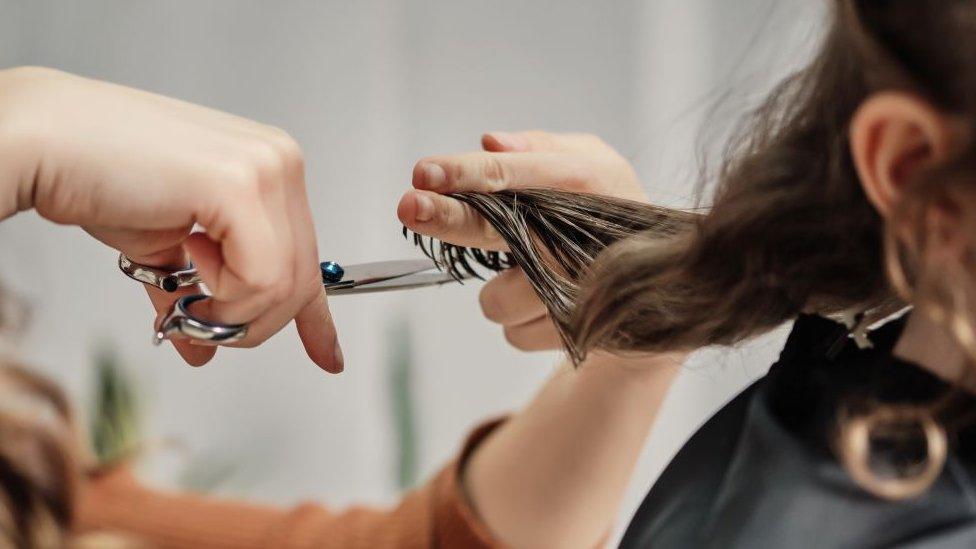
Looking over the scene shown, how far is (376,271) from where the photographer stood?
1.97 ft

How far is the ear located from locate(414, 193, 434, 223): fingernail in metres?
0.24

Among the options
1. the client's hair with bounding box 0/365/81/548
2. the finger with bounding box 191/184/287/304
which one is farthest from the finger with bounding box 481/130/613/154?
the client's hair with bounding box 0/365/81/548

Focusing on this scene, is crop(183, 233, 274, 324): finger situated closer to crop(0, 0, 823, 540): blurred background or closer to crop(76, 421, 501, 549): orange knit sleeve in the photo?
crop(76, 421, 501, 549): orange knit sleeve

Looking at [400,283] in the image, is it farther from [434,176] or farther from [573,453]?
[573,453]

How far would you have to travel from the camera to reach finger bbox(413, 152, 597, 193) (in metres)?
0.56

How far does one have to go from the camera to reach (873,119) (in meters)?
0.36

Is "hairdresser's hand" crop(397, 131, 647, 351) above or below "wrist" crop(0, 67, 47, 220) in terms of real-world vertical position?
below

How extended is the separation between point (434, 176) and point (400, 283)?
3.2 inches

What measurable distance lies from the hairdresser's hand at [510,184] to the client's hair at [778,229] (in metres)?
0.01

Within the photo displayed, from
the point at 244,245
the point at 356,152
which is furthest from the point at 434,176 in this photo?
the point at 356,152

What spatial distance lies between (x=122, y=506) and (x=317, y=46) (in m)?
0.76

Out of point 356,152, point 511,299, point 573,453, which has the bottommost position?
point 356,152

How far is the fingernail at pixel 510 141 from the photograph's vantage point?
25.9 inches

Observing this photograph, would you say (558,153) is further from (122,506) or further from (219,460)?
(219,460)
